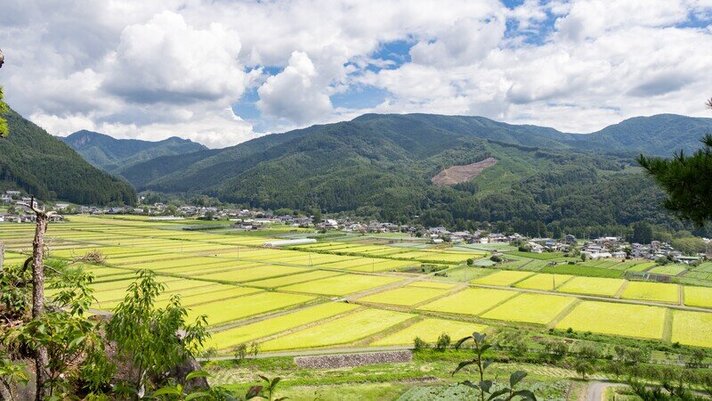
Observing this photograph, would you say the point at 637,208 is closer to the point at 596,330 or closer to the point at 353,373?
the point at 596,330

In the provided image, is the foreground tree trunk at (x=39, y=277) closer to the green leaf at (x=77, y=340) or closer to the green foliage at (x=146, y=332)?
the green leaf at (x=77, y=340)

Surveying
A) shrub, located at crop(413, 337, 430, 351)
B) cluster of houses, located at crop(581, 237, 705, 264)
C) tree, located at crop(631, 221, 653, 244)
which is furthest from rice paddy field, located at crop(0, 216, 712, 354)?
tree, located at crop(631, 221, 653, 244)

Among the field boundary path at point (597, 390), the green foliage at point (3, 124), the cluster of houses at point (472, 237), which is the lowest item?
the field boundary path at point (597, 390)

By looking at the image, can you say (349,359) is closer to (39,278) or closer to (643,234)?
(39,278)

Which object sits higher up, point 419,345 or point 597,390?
point 419,345

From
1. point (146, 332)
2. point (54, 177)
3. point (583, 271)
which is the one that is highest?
point (54, 177)

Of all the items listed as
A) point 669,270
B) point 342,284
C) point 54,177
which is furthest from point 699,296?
point 54,177

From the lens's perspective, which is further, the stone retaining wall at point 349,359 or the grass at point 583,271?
the grass at point 583,271

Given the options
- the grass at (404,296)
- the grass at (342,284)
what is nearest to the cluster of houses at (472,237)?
the grass at (342,284)
